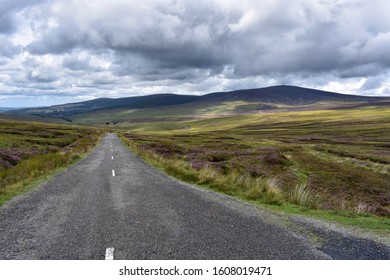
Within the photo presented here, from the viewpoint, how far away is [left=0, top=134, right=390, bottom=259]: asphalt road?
7.27m

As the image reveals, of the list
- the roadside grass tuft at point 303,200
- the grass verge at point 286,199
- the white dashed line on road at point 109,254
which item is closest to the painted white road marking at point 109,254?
the white dashed line on road at point 109,254

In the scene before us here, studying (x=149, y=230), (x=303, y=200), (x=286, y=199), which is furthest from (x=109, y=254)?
(x=286, y=199)

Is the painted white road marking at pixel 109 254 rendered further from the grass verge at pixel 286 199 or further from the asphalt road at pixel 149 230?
the grass verge at pixel 286 199

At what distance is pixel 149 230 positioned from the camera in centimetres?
882

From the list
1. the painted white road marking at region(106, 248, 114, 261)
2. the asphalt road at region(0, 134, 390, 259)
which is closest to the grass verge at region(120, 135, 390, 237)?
the asphalt road at region(0, 134, 390, 259)

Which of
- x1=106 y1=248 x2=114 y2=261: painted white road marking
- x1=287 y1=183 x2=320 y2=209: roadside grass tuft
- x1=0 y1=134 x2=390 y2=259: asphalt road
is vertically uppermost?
x1=106 y1=248 x2=114 y2=261: painted white road marking

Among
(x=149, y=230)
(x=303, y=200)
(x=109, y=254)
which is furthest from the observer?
(x=303, y=200)

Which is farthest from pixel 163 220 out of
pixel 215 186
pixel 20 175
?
pixel 20 175

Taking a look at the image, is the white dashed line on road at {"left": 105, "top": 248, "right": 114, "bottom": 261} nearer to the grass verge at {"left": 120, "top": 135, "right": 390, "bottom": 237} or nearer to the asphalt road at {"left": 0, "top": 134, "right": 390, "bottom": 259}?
the asphalt road at {"left": 0, "top": 134, "right": 390, "bottom": 259}

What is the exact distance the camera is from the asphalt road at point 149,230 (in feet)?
23.9

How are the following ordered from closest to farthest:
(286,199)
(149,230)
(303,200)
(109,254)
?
1. (109,254)
2. (149,230)
3. (303,200)
4. (286,199)

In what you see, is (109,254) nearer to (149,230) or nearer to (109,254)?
(109,254)

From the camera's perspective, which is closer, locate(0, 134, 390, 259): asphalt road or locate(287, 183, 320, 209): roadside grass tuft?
locate(0, 134, 390, 259): asphalt road
